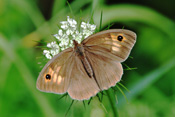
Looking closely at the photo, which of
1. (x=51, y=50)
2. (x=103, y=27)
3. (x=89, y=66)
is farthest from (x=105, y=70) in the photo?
(x=103, y=27)

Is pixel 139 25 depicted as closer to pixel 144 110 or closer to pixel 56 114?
pixel 144 110

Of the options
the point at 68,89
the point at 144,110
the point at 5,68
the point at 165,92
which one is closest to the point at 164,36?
the point at 165,92

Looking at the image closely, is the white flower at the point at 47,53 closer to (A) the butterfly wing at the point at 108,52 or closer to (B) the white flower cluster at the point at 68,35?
(B) the white flower cluster at the point at 68,35

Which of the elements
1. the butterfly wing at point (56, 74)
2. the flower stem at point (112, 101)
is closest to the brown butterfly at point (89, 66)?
the butterfly wing at point (56, 74)

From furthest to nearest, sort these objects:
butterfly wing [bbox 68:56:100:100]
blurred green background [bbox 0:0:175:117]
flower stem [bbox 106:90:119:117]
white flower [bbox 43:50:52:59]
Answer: blurred green background [bbox 0:0:175:117] < white flower [bbox 43:50:52:59] < flower stem [bbox 106:90:119:117] < butterfly wing [bbox 68:56:100:100]

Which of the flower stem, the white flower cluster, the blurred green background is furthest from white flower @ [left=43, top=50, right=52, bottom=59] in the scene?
the blurred green background

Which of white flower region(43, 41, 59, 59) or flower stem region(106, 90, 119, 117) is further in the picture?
white flower region(43, 41, 59, 59)

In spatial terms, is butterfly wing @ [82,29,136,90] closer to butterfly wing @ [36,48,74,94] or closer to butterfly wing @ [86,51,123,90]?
butterfly wing @ [86,51,123,90]
